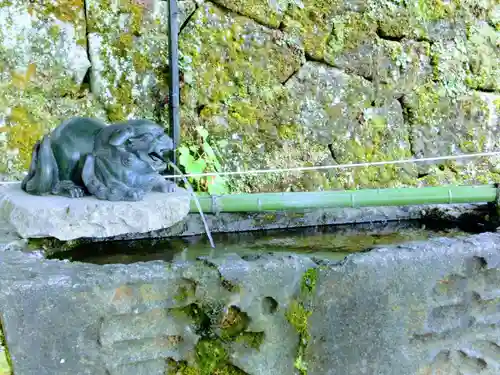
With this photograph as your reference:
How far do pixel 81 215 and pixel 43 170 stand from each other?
0.32 m

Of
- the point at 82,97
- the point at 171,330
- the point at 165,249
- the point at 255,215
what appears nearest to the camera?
the point at 171,330

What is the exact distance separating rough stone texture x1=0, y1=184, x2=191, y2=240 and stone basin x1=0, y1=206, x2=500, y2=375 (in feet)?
0.36

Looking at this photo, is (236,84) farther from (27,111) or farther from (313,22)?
(27,111)

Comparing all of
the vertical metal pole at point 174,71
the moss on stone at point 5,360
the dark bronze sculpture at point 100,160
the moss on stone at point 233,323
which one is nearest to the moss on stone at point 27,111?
the vertical metal pole at point 174,71

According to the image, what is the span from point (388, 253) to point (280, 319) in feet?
1.51

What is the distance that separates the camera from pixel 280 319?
5.60 ft

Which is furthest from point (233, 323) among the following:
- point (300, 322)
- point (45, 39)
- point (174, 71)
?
point (45, 39)

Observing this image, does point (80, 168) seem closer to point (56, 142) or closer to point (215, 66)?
point (56, 142)

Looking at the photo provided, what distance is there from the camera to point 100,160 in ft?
6.72

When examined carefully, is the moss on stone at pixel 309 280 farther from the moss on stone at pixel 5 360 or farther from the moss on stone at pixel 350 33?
the moss on stone at pixel 350 33

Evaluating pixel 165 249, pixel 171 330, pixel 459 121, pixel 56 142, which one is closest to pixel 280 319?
pixel 171 330

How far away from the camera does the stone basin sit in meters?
1.52

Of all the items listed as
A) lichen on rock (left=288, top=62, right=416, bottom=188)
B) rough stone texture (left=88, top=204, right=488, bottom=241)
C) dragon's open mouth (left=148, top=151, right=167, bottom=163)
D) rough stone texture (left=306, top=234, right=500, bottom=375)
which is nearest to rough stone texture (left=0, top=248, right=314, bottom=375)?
rough stone texture (left=306, top=234, right=500, bottom=375)

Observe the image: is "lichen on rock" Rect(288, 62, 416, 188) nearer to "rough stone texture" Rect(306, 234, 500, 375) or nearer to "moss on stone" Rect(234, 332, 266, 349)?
"rough stone texture" Rect(306, 234, 500, 375)
